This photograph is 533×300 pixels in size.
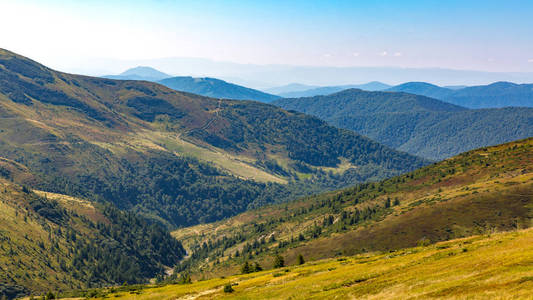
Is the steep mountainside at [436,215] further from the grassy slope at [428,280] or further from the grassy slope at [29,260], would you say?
the grassy slope at [428,280]

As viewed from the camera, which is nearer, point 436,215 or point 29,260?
point 436,215

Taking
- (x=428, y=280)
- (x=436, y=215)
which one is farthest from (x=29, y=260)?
(x=428, y=280)

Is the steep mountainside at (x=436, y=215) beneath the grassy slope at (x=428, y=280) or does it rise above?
beneath

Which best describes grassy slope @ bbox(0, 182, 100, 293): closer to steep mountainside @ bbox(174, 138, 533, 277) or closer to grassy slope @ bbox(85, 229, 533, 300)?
steep mountainside @ bbox(174, 138, 533, 277)

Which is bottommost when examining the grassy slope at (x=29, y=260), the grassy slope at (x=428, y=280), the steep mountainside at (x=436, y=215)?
the grassy slope at (x=29, y=260)

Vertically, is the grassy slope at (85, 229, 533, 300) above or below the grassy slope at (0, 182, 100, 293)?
above

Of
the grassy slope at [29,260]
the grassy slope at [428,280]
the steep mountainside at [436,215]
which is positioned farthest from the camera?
the grassy slope at [29,260]

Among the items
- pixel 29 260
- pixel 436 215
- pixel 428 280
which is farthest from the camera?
pixel 29 260

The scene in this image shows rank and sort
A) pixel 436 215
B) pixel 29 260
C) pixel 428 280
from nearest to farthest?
pixel 428 280 → pixel 436 215 → pixel 29 260

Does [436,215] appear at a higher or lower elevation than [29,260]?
higher

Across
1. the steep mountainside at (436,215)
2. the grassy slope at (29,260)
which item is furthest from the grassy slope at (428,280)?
the grassy slope at (29,260)

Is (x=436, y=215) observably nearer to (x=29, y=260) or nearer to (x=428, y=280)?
(x=428, y=280)

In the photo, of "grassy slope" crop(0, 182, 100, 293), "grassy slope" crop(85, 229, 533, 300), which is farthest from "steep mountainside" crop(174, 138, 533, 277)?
"grassy slope" crop(85, 229, 533, 300)

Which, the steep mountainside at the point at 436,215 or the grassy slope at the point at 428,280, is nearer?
the grassy slope at the point at 428,280
